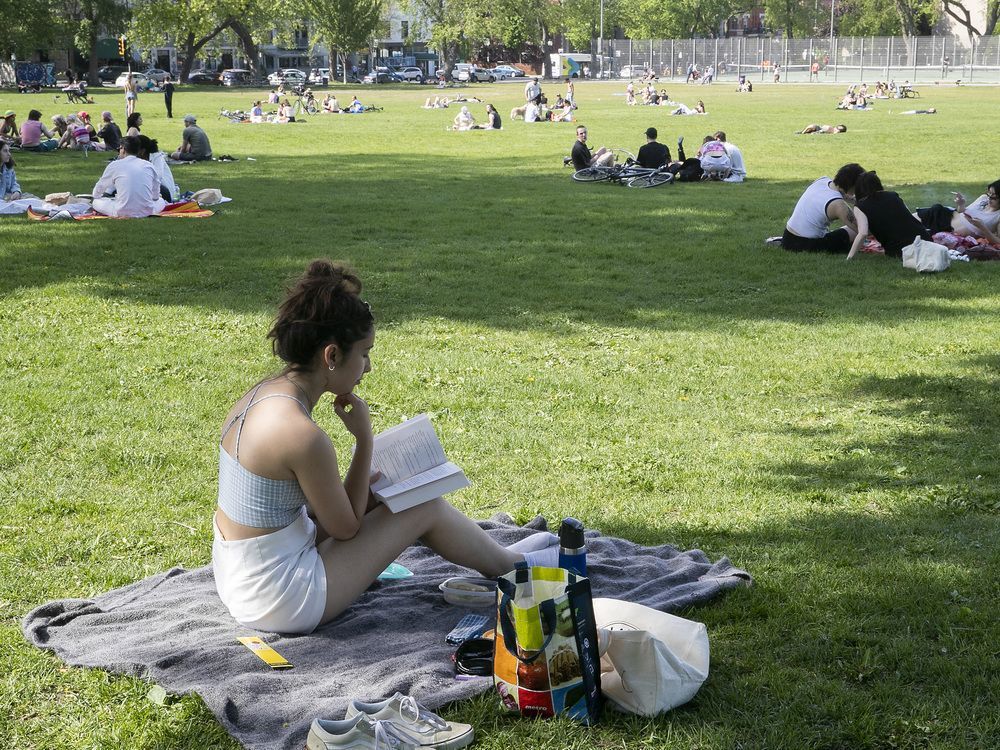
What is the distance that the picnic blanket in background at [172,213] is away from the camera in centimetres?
1491

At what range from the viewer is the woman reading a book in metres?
3.78

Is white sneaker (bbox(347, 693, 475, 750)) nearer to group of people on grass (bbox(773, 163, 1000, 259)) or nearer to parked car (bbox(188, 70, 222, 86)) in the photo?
group of people on grass (bbox(773, 163, 1000, 259))

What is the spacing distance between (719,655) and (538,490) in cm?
190

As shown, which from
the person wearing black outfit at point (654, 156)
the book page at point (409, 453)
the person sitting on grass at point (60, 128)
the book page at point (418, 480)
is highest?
the person sitting on grass at point (60, 128)

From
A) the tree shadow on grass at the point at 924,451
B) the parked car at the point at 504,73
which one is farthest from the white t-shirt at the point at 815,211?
the parked car at the point at 504,73

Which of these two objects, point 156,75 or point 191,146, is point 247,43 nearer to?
point 156,75

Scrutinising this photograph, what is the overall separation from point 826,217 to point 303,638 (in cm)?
975

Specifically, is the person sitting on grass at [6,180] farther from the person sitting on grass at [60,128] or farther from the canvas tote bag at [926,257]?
the canvas tote bag at [926,257]

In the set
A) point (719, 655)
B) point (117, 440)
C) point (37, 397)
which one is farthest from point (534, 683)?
point (37, 397)

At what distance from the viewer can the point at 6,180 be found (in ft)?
53.5

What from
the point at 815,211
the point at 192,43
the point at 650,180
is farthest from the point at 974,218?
the point at 192,43

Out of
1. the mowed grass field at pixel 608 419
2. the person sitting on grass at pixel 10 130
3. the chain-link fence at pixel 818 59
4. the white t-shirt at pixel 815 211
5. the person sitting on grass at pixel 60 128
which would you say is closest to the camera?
the mowed grass field at pixel 608 419

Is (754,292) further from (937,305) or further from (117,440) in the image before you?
(117,440)

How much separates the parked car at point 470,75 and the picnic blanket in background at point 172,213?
69364mm
